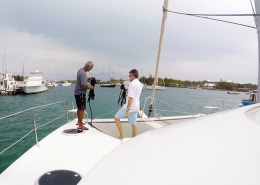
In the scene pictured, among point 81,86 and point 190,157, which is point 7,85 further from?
point 190,157

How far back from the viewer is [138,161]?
95 centimetres

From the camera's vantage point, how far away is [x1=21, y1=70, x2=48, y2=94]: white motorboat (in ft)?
174

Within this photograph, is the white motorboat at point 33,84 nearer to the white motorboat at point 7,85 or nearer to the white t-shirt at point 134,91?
the white motorboat at point 7,85

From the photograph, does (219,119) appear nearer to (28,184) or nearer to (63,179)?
(63,179)

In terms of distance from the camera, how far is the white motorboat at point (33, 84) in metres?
53.2

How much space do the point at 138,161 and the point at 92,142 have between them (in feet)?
12.4

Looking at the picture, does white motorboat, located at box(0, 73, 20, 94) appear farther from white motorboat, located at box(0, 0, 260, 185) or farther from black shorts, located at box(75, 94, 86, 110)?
white motorboat, located at box(0, 0, 260, 185)

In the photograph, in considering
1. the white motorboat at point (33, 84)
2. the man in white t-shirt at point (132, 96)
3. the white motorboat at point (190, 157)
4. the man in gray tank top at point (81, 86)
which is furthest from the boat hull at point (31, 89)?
the white motorboat at point (190, 157)

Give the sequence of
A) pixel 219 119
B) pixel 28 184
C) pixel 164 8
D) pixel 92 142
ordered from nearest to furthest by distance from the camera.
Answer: pixel 219 119, pixel 28 184, pixel 92 142, pixel 164 8

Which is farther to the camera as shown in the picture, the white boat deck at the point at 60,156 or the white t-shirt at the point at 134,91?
the white t-shirt at the point at 134,91

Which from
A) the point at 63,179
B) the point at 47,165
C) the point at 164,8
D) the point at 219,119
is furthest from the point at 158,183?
the point at 164,8

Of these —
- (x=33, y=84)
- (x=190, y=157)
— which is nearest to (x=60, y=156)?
(x=190, y=157)

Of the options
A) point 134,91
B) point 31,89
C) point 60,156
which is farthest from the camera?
point 31,89

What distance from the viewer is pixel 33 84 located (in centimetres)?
5544
